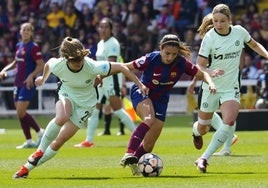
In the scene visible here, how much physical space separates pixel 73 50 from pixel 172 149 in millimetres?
5608

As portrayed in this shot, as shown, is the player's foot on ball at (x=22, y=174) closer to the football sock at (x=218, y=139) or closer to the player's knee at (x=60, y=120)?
the player's knee at (x=60, y=120)

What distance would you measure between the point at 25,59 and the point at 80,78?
647 cm

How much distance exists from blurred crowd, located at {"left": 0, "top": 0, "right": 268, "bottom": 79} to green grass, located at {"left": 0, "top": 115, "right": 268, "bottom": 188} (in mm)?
10404

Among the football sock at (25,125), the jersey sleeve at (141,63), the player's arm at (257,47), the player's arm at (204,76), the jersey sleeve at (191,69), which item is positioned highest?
the player's arm at (257,47)

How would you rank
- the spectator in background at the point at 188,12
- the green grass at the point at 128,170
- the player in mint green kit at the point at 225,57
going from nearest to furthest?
1. the green grass at the point at 128,170
2. the player in mint green kit at the point at 225,57
3. the spectator in background at the point at 188,12

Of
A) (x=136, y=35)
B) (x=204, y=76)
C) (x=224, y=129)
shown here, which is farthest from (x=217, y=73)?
(x=136, y=35)

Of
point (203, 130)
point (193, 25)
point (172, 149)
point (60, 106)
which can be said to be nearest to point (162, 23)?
point (193, 25)

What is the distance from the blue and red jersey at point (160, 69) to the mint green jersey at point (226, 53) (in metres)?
0.80

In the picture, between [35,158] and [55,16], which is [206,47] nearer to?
[35,158]

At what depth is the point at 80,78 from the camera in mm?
13453

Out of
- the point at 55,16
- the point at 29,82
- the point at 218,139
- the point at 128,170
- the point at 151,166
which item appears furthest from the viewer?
the point at 55,16

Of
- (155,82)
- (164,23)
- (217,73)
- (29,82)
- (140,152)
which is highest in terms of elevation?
(217,73)

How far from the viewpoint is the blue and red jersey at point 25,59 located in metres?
19.6

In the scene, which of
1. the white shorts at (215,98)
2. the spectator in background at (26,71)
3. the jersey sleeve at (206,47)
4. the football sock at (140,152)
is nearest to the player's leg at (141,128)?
the football sock at (140,152)
